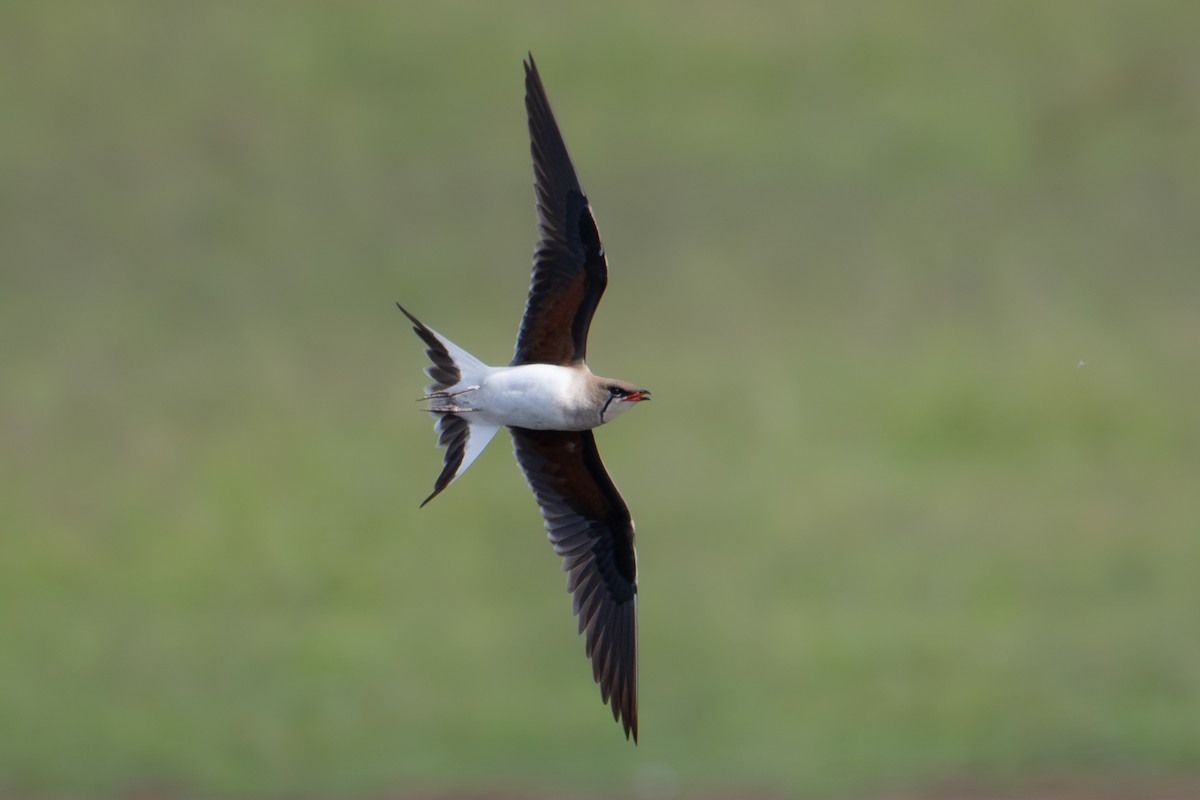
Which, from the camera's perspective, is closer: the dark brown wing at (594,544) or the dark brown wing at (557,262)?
the dark brown wing at (557,262)

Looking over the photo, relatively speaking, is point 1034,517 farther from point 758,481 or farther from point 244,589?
point 244,589

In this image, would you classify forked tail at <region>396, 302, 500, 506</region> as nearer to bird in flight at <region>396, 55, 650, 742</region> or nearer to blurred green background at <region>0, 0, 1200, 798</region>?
bird in flight at <region>396, 55, 650, 742</region>

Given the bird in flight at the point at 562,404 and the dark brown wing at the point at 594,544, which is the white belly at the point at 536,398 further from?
the dark brown wing at the point at 594,544

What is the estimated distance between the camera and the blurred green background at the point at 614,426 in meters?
18.1

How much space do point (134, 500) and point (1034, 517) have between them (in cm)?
910

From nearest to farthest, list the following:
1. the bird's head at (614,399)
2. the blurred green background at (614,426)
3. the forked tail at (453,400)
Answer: the bird's head at (614,399) < the forked tail at (453,400) < the blurred green background at (614,426)

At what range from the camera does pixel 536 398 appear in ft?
31.9

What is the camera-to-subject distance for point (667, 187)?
23094mm

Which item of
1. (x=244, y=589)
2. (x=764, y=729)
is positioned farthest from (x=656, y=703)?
(x=244, y=589)

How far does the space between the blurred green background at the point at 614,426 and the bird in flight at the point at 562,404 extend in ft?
22.5

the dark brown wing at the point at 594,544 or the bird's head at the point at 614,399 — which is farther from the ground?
the bird's head at the point at 614,399

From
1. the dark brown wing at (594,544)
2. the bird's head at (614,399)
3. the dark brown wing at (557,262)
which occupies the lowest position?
the dark brown wing at (594,544)

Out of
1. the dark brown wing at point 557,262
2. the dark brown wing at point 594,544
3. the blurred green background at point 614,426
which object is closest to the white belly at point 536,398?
the dark brown wing at point 557,262

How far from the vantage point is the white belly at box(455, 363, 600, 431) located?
973cm
